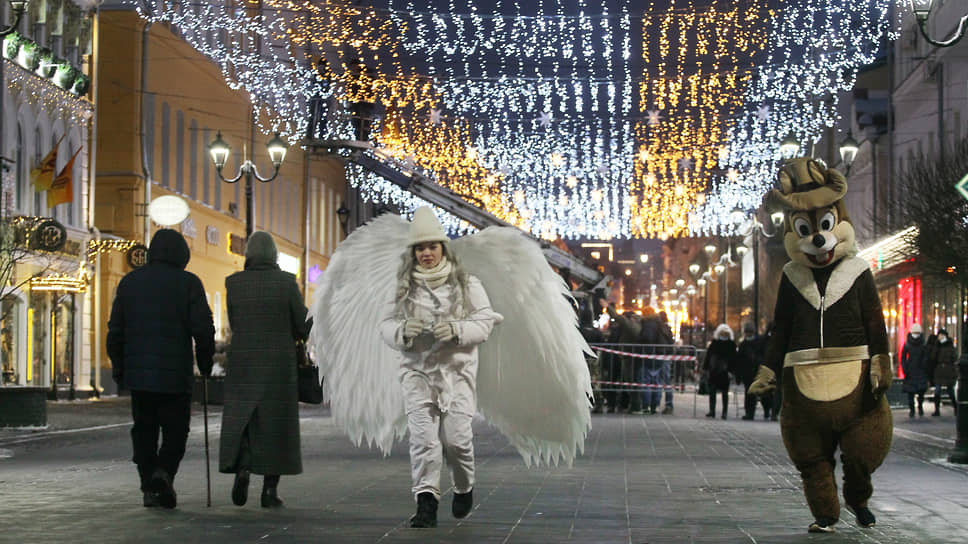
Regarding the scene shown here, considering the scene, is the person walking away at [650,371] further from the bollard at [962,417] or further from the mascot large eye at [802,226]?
the mascot large eye at [802,226]

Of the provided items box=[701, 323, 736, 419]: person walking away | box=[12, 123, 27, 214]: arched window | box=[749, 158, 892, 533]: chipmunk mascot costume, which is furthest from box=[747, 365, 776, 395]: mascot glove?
box=[12, 123, 27, 214]: arched window

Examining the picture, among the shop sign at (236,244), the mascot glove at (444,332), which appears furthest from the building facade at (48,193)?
the mascot glove at (444,332)

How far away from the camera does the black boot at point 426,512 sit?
31.1ft

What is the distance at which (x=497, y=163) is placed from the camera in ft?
131

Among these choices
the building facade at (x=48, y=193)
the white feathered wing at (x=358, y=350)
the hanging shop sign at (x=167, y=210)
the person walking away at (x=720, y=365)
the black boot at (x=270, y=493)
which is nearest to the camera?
the black boot at (x=270, y=493)

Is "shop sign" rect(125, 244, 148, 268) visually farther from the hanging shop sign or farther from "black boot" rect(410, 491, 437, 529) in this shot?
"black boot" rect(410, 491, 437, 529)

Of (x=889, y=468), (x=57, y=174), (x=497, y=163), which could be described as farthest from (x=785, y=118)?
(x=889, y=468)

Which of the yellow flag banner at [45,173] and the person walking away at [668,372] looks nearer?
the person walking away at [668,372]

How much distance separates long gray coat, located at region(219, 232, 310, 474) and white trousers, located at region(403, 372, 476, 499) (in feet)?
3.71

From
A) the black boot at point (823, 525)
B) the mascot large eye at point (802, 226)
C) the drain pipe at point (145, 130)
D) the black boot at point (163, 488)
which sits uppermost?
the drain pipe at point (145, 130)

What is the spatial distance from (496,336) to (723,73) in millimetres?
19798

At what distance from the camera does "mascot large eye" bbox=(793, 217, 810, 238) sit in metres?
9.84

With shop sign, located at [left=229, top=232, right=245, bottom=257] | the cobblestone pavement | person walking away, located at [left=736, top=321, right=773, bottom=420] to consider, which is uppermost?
shop sign, located at [left=229, top=232, right=245, bottom=257]

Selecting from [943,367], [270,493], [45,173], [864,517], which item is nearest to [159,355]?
[270,493]
